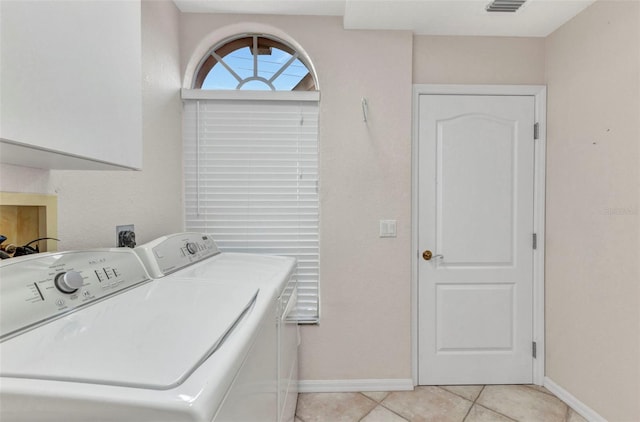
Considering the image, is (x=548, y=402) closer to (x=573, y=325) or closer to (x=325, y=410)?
(x=573, y=325)

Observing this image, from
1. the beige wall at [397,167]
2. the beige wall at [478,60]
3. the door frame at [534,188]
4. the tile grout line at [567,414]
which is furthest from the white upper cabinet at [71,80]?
the tile grout line at [567,414]

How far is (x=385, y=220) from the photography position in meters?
2.07

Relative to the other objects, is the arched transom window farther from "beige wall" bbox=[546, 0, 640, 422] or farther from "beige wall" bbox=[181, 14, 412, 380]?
"beige wall" bbox=[546, 0, 640, 422]

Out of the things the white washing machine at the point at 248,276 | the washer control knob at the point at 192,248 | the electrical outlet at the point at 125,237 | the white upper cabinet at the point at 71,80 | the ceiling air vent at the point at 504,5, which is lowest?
the white washing machine at the point at 248,276

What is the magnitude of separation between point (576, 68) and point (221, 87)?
7.65 ft

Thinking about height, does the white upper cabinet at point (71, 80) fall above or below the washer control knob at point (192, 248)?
above

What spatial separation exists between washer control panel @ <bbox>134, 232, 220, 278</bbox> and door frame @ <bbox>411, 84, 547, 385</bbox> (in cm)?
138

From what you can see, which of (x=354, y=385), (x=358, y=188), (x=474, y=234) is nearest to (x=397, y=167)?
(x=358, y=188)

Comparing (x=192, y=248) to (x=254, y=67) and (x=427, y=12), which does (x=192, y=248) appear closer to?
(x=254, y=67)

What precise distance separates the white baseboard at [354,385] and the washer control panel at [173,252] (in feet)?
3.76

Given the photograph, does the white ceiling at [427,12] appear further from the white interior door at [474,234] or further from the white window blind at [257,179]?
the white window blind at [257,179]

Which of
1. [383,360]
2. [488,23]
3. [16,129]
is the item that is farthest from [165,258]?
[488,23]

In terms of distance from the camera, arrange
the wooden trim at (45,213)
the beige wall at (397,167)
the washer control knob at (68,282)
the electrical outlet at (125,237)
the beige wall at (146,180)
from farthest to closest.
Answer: the beige wall at (397,167)
the electrical outlet at (125,237)
the beige wall at (146,180)
the wooden trim at (45,213)
the washer control knob at (68,282)

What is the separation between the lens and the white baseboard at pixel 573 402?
175 centimetres
